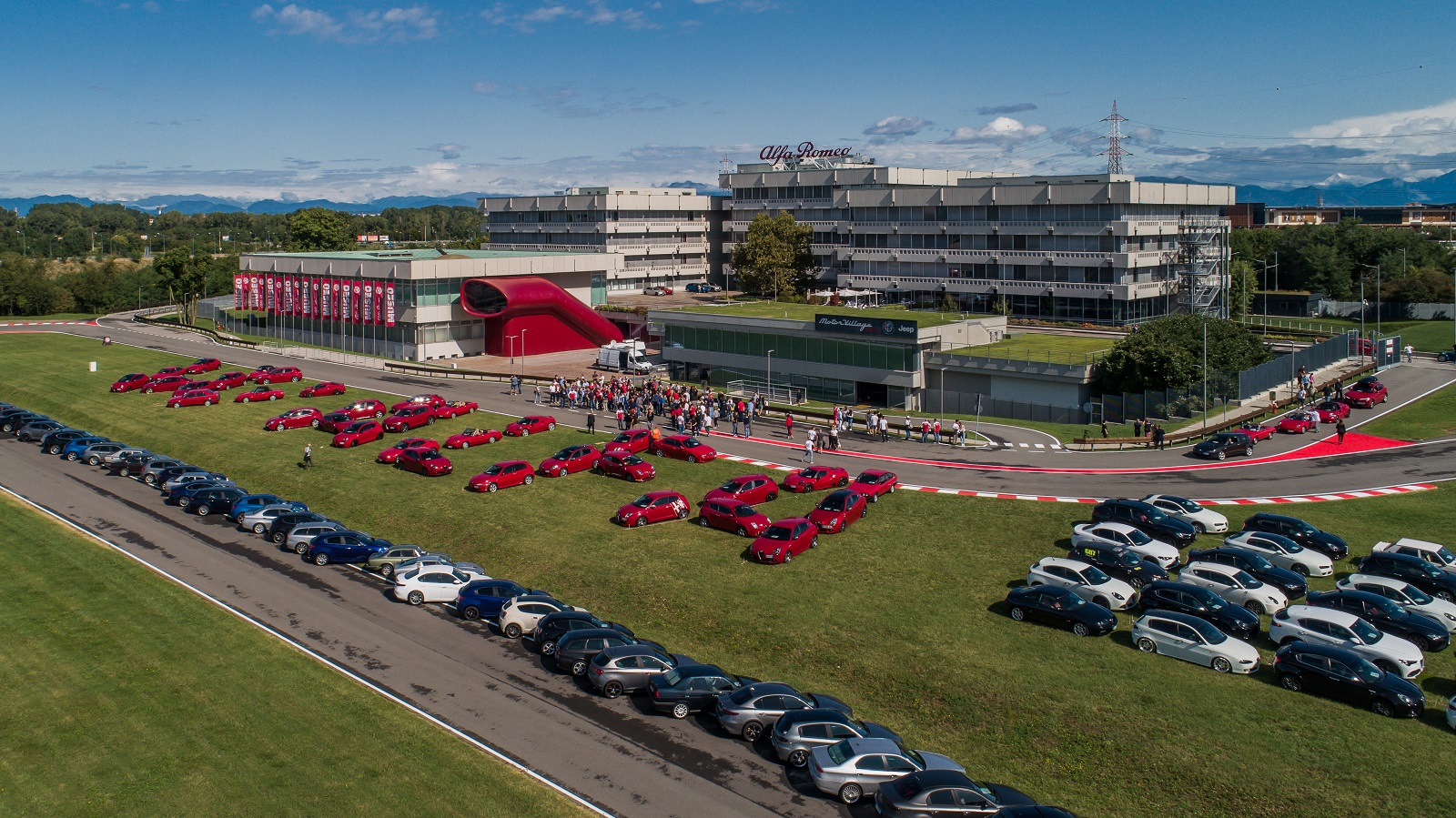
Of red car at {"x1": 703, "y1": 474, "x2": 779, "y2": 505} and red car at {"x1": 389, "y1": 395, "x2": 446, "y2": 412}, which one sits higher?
red car at {"x1": 389, "y1": 395, "x2": 446, "y2": 412}

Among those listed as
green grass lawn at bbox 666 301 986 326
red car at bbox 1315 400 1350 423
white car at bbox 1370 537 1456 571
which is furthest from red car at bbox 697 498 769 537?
red car at bbox 1315 400 1350 423

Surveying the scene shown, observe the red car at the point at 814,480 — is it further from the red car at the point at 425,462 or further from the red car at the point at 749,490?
the red car at the point at 425,462

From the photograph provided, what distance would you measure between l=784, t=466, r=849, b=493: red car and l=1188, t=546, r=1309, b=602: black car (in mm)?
16130

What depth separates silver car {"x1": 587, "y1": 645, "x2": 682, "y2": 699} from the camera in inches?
1102

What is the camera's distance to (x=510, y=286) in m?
89.8

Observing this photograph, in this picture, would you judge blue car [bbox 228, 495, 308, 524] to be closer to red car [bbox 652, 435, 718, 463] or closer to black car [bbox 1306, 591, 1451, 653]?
red car [bbox 652, 435, 718, 463]

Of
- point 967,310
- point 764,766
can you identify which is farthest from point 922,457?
point 967,310

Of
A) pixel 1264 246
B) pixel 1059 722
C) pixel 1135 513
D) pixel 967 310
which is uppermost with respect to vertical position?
pixel 1264 246

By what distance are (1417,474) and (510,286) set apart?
219 ft

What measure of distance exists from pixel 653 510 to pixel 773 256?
73950 mm

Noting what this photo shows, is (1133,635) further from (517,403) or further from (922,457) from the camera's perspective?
(517,403)

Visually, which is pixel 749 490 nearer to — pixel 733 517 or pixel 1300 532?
pixel 733 517

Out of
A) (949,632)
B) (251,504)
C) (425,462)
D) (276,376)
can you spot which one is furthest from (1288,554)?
(276,376)

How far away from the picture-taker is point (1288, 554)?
36562 mm
